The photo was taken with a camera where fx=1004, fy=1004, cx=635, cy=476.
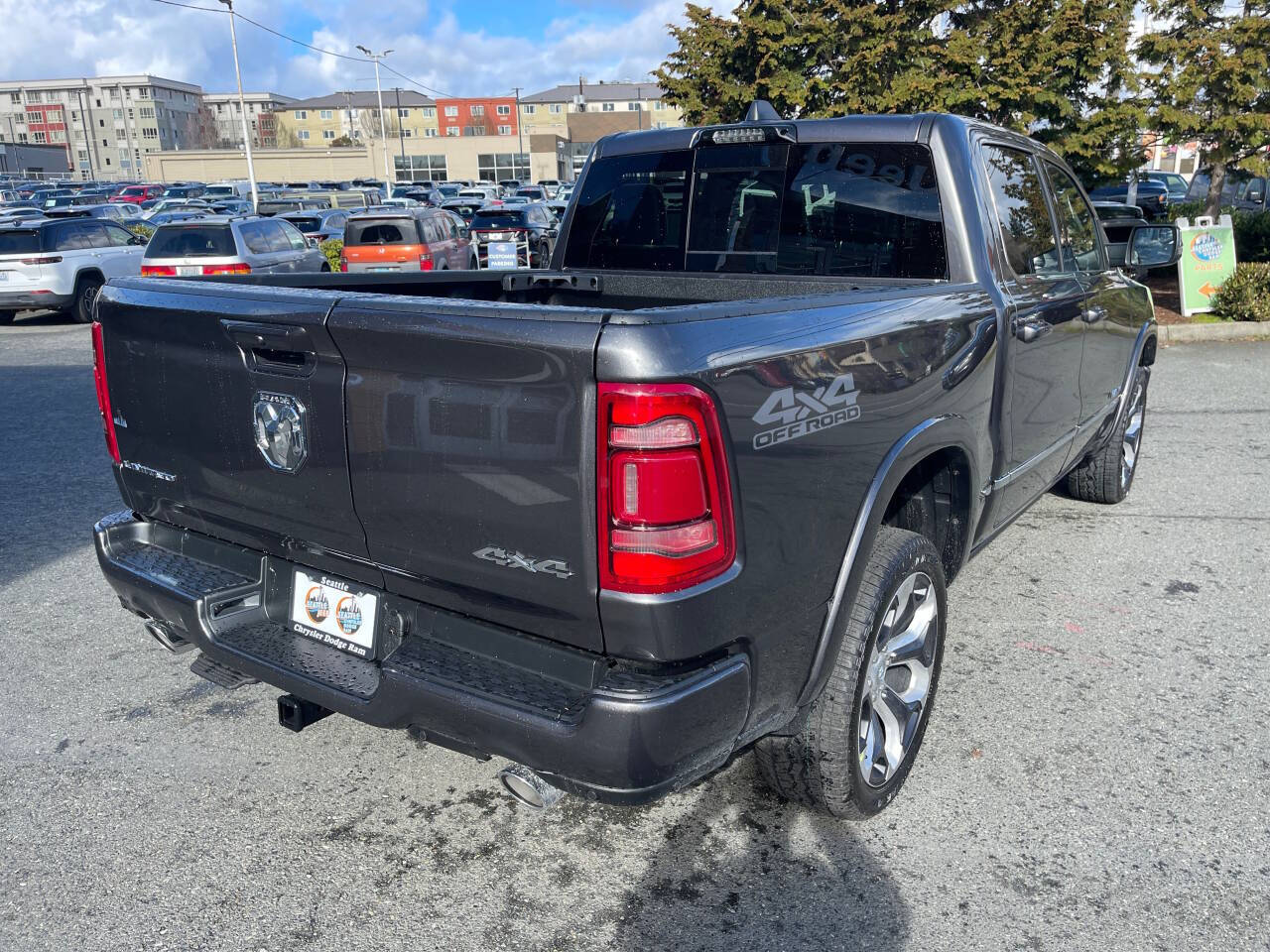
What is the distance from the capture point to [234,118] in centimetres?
14050

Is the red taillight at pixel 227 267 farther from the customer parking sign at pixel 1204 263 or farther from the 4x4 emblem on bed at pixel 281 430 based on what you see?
the 4x4 emblem on bed at pixel 281 430

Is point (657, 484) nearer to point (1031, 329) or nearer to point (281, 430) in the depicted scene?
point (281, 430)

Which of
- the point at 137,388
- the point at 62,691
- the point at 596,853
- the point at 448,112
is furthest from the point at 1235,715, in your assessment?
the point at 448,112

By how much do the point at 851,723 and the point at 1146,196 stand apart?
1107 inches

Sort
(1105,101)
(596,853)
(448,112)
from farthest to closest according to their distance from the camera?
(448,112) < (1105,101) < (596,853)

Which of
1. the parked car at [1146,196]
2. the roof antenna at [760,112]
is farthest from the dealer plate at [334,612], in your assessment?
the parked car at [1146,196]

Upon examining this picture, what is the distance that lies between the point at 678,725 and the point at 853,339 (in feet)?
3.58

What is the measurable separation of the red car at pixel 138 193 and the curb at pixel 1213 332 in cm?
4659

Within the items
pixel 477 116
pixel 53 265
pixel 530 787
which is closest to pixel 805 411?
pixel 530 787

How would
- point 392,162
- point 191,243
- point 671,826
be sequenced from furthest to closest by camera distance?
point 392,162 < point 191,243 < point 671,826

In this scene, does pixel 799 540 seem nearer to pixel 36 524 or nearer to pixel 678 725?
pixel 678 725

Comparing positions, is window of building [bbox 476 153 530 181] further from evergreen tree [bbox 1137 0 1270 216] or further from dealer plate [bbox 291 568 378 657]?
dealer plate [bbox 291 568 378 657]

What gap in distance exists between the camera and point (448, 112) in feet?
346

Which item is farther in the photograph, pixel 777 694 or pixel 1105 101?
pixel 1105 101
